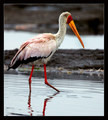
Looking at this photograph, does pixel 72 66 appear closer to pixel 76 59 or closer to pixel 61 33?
pixel 76 59

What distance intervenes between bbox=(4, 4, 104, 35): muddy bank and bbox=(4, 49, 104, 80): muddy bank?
5545 mm

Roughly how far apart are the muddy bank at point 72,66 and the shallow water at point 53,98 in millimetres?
1080

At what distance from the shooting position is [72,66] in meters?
12.2

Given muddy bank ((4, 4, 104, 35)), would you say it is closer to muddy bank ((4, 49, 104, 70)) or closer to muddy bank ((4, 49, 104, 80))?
muddy bank ((4, 49, 104, 70))

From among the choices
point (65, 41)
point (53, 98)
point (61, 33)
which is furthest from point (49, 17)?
point (53, 98)

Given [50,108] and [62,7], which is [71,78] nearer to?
[50,108]

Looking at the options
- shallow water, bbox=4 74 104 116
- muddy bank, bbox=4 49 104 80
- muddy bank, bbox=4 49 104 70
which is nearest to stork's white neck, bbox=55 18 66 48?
shallow water, bbox=4 74 104 116

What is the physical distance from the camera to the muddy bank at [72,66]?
10.7 m

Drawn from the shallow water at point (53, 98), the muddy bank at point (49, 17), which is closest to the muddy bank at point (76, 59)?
the shallow water at point (53, 98)

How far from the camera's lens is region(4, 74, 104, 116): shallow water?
6.29 m

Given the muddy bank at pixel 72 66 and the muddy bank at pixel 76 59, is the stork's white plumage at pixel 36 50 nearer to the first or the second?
the muddy bank at pixel 72 66

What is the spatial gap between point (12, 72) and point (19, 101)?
3.95 m

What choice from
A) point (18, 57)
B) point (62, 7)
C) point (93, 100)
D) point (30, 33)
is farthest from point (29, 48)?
point (62, 7)

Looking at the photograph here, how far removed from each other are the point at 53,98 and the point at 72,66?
4743 mm
